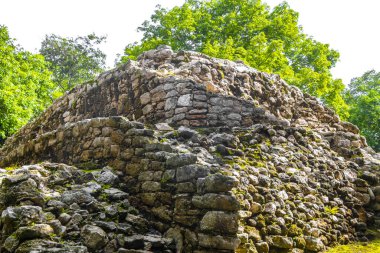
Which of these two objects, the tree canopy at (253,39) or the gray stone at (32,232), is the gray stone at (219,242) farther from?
the tree canopy at (253,39)

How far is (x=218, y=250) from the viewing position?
392 cm

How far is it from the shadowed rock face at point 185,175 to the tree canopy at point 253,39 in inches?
260

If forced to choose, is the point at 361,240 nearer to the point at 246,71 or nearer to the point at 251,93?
the point at 251,93

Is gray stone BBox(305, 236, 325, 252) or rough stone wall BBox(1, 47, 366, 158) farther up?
rough stone wall BBox(1, 47, 366, 158)

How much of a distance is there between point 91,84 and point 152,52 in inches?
77.5

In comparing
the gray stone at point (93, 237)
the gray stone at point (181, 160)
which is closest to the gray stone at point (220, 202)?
the gray stone at point (181, 160)

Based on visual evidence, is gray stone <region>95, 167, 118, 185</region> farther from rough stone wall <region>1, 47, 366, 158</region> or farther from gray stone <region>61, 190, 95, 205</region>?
rough stone wall <region>1, 47, 366, 158</region>

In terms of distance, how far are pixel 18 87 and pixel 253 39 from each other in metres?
11.6

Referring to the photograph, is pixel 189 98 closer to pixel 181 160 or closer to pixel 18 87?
pixel 181 160

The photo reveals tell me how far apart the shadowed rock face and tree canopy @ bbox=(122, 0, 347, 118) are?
6.59m

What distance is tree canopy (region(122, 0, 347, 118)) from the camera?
15422 mm

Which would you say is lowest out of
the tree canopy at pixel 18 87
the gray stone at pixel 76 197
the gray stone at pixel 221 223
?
the gray stone at pixel 221 223

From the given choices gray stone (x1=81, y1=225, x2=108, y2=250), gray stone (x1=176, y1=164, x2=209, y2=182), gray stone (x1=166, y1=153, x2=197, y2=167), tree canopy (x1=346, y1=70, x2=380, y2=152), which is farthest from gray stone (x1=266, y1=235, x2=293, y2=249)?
tree canopy (x1=346, y1=70, x2=380, y2=152)

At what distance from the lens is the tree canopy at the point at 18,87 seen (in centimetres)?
1447
